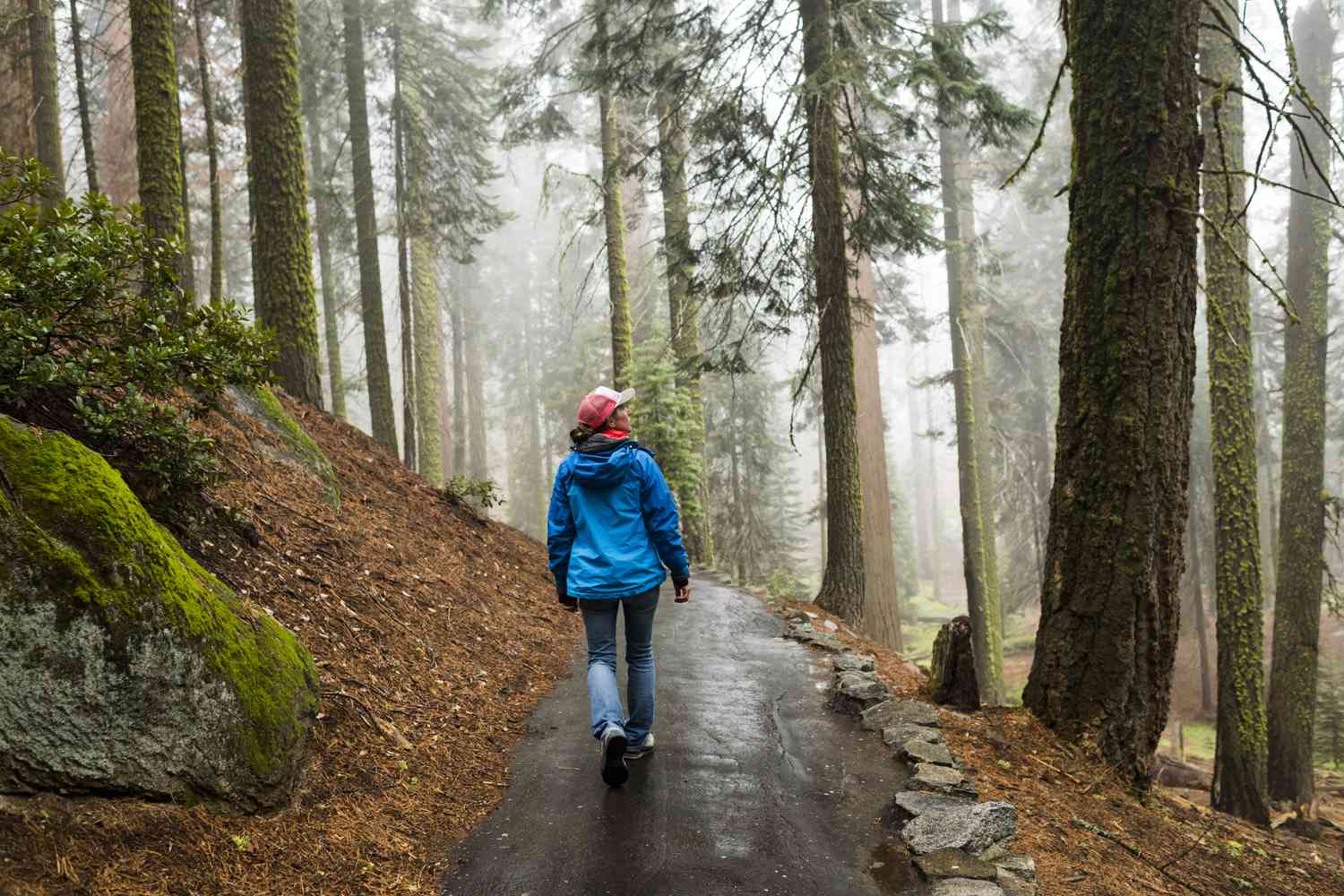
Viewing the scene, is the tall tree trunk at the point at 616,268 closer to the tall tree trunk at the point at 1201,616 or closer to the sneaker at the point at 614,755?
the sneaker at the point at 614,755

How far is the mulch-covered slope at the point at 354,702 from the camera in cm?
269

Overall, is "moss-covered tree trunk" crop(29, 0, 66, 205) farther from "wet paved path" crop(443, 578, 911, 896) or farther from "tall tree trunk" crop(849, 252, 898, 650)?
"tall tree trunk" crop(849, 252, 898, 650)

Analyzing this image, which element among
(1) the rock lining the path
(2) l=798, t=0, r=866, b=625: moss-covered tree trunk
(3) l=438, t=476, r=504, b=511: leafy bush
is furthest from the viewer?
(3) l=438, t=476, r=504, b=511: leafy bush

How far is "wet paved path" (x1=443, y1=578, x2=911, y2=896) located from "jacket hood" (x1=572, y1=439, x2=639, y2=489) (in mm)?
1635

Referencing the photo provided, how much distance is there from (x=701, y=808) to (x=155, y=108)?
24.4ft

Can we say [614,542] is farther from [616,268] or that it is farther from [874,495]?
[874,495]

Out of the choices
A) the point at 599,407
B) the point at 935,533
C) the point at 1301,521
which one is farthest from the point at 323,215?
the point at 935,533

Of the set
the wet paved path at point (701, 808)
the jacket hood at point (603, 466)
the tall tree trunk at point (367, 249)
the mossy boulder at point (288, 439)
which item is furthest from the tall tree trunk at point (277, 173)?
the jacket hood at point (603, 466)

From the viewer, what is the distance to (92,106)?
1752 cm

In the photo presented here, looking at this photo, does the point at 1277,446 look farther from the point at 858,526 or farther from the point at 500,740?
the point at 500,740

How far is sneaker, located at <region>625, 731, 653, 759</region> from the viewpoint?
15.1 ft

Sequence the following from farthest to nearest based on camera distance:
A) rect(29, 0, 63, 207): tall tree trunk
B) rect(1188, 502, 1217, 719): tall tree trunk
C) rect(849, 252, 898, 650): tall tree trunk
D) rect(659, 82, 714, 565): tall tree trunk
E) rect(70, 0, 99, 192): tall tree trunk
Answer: rect(1188, 502, 1217, 719): tall tree trunk
rect(659, 82, 714, 565): tall tree trunk
rect(849, 252, 898, 650): tall tree trunk
rect(29, 0, 63, 207): tall tree trunk
rect(70, 0, 99, 192): tall tree trunk

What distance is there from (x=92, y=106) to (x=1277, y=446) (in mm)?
42232

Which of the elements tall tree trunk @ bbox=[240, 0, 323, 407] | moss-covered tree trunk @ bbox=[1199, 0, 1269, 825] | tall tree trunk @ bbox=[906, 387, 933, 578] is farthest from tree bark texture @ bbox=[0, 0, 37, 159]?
tall tree trunk @ bbox=[906, 387, 933, 578]
